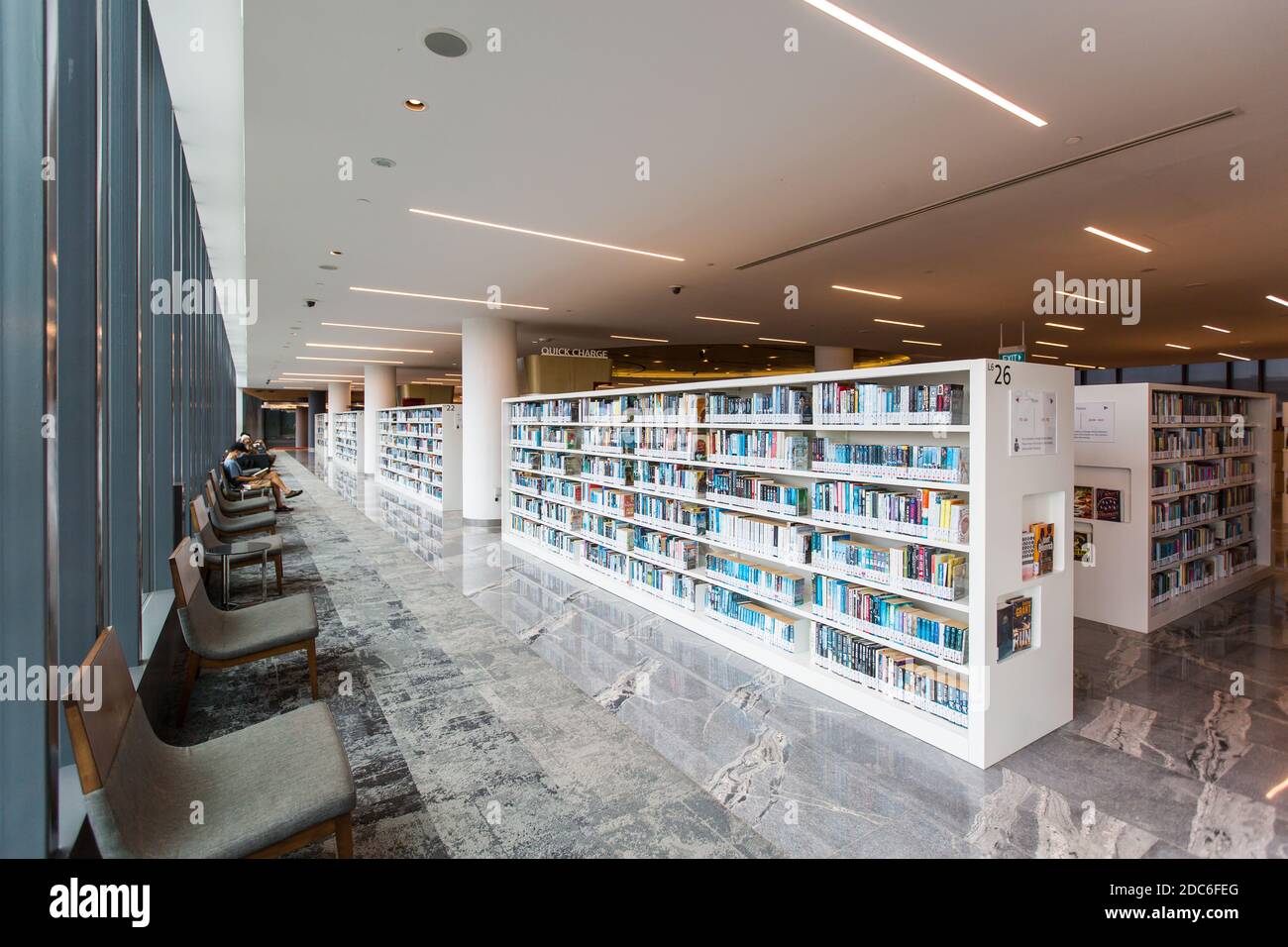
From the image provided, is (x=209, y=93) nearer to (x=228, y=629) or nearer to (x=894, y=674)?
(x=228, y=629)

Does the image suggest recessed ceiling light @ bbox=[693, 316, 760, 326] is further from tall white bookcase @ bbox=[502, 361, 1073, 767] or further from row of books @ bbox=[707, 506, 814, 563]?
row of books @ bbox=[707, 506, 814, 563]

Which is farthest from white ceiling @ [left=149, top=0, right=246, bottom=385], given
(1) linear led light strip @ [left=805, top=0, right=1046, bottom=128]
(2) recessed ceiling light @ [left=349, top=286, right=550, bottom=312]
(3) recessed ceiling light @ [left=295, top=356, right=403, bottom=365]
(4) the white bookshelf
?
(4) the white bookshelf

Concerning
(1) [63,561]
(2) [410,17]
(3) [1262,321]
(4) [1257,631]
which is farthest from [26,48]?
(3) [1262,321]

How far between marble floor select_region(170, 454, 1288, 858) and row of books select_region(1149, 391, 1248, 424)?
6.07 ft

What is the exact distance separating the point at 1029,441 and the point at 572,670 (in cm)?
320

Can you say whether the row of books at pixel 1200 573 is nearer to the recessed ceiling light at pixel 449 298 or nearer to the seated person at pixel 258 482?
the recessed ceiling light at pixel 449 298

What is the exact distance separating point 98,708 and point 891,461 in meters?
3.74

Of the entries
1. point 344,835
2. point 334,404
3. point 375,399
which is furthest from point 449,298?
point 334,404

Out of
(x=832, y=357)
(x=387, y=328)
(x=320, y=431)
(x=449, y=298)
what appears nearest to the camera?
(x=449, y=298)

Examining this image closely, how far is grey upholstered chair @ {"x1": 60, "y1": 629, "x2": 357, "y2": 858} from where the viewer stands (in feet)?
5.44

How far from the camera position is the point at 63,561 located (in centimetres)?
236

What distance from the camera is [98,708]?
1.80 metres

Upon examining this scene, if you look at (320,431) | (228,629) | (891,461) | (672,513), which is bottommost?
(228,629)
